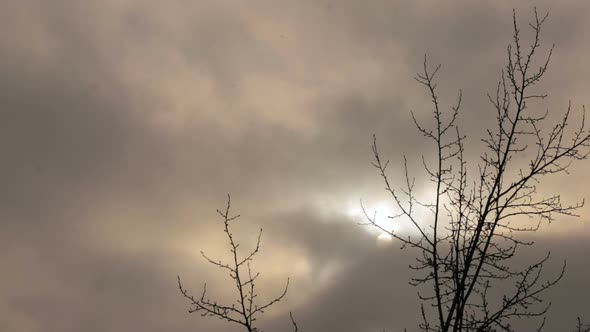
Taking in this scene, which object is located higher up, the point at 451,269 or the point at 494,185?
the point at 494,185

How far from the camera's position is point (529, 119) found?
987 centimetres

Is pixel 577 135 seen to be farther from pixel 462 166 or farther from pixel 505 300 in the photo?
pixel 505 300

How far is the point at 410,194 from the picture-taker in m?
10.0

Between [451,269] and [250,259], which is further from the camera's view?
[250,259]

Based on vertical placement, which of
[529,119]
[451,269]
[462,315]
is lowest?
[462,315]

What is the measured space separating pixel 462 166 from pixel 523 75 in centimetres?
156

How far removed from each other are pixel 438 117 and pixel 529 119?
1257 millimetres

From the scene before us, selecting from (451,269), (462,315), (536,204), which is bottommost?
(462,315)

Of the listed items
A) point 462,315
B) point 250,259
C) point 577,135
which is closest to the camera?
point 462,315

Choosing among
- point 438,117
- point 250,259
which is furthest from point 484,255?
point 250,259

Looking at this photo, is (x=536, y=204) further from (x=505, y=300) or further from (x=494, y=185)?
(x=505, y=300)

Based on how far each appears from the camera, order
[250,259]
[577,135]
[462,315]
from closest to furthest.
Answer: [462,315] → [577,135] → [250,259]

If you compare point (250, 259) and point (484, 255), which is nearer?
point (484, 255)

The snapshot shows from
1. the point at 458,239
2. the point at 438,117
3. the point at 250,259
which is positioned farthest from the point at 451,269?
the point at 250,259
